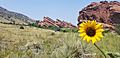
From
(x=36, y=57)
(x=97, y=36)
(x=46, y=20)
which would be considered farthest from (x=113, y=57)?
(x=46, y=20)

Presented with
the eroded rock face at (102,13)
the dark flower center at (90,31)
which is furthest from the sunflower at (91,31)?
the eroded rock face at (102,13)

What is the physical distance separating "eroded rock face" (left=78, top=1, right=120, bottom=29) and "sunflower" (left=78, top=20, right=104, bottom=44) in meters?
58.7

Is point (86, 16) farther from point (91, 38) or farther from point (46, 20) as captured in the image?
point (91, 38)

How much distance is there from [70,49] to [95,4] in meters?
67.1

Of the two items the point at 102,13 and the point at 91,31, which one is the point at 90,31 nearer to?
the point at 91,31

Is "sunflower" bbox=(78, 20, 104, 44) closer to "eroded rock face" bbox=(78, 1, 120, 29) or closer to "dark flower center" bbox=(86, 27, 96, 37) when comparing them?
"dark flower center" bbox=(86, 27, 96, 37)

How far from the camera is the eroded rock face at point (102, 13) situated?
65.8m

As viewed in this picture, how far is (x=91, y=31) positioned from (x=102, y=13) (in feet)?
216

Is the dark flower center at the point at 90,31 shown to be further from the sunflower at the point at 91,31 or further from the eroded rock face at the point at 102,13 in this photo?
the eroded rock face at the point at 102,13

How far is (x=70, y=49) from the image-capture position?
859 centimetres

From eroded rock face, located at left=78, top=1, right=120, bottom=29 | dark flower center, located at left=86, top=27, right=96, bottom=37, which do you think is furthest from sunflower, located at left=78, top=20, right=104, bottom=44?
eroded rock face, located at left=78, top=1, right=120, bottom=29

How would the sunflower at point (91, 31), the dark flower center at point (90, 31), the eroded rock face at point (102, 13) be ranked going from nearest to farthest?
the sunflower at point (91, 31) < the dark flower center at point (90, 31) < the eroded rock face at point (102, 13)

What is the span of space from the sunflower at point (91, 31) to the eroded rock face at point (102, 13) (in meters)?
58.7

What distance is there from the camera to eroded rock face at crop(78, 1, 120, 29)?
65.8 m
